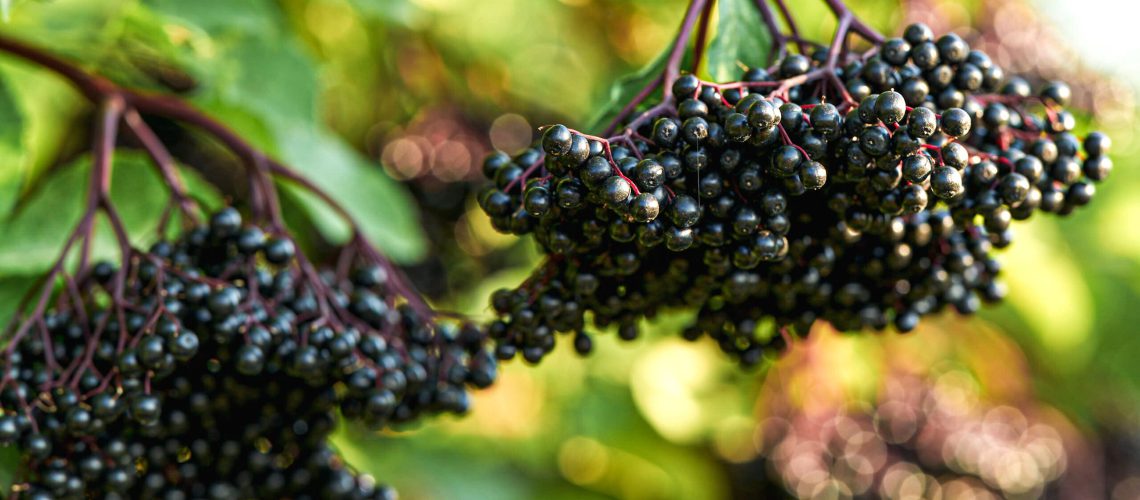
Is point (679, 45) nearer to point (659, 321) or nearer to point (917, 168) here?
point (917, 168)

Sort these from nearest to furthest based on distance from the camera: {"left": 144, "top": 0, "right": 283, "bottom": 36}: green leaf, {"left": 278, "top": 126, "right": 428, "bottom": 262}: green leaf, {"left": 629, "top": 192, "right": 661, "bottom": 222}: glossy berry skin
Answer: {"left": 629, "top": 192, "right": 661, "bottom": 222}: glossy berry skin
{"left": 144, "top": 0, "right": 283, "bottom": 36}: green leaf
{"left": 278, "top": 126, "right": 428, "bottom": 262}: green leaf

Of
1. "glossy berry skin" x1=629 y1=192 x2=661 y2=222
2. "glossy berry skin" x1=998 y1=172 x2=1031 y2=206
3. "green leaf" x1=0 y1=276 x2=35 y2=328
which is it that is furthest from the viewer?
"green leaf" x1=0 y1=276 x2=35 y2=328

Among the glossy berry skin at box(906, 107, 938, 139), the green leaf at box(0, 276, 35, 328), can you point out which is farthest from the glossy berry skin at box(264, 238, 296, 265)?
the glossy berry skin at box(906, 107, 938, 139)

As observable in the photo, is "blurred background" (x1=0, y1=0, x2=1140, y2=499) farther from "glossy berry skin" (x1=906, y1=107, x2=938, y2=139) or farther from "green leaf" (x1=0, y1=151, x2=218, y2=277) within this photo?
"glossy berry skin" (x1=906, y1=107, x2=938, y2=139)

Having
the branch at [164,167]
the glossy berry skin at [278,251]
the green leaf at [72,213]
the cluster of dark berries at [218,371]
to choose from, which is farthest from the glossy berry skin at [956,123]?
the green leaf at [72,213]

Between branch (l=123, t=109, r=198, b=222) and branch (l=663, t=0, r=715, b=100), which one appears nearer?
branch (l=663, t=0, r=715, b=100)

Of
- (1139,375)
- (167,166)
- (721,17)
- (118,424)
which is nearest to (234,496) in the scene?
(118,424)
